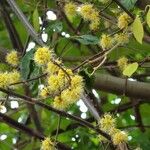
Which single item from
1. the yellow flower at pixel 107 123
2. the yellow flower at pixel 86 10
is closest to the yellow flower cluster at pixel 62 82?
the yellow flower at pixel 107 123

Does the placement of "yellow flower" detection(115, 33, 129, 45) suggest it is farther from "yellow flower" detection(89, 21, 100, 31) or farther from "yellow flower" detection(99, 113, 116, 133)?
"yellow flower" detection(99, 113, 116, 133)

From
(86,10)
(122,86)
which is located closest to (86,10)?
(86,10)

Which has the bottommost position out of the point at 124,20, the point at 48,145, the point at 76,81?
the point at 48,145

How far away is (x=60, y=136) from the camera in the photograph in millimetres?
1837

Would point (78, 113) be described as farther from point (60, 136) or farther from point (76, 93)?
point (76, 93)

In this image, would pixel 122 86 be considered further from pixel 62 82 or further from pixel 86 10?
pixel 62 82

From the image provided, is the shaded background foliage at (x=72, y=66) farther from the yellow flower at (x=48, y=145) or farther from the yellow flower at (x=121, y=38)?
the yellow flower at (x=48, y=145)

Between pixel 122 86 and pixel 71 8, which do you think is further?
pixel 122 86

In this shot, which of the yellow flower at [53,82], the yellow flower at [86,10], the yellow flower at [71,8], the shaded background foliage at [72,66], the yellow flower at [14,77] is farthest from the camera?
the shaded background foliage at [72,66]

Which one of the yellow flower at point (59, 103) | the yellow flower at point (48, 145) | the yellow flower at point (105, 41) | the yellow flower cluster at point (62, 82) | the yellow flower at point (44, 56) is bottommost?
the yellow flower at point (48, 145)

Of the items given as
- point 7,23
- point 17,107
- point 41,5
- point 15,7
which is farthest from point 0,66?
point 17,107

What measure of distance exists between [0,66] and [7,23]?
1.39 feet

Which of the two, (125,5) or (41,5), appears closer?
(125,5)

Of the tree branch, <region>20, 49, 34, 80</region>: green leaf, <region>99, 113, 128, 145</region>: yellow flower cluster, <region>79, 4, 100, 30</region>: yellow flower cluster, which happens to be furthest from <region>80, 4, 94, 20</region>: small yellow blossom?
the tree branch
